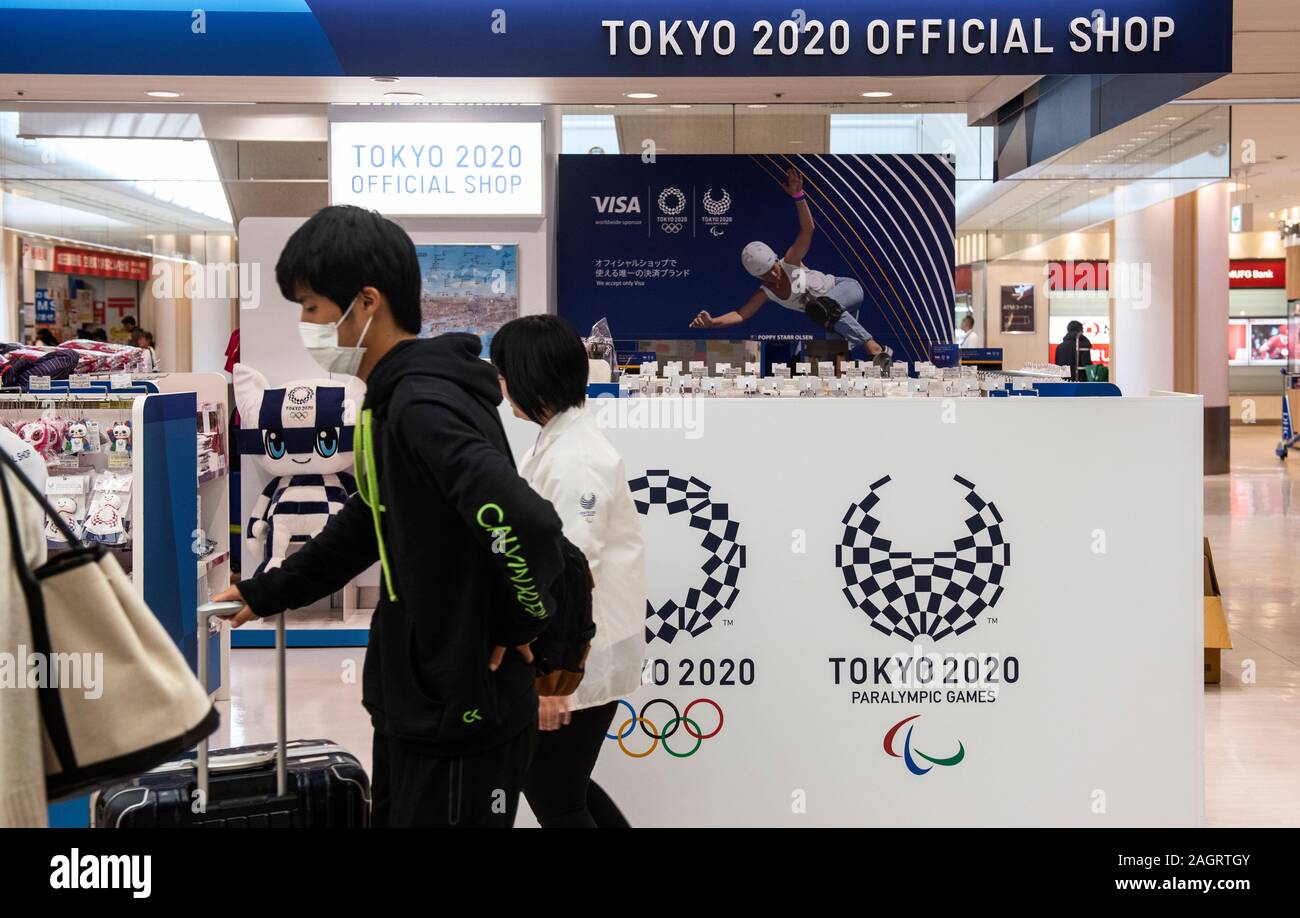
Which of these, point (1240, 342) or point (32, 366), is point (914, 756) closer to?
point (32, 366)

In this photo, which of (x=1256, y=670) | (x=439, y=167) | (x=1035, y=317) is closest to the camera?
(x=1256, y=670)

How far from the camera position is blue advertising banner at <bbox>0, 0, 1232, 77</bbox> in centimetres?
480

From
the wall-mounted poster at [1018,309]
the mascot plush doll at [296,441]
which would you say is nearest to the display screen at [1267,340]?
the wall-mounted poster at [1018,309]

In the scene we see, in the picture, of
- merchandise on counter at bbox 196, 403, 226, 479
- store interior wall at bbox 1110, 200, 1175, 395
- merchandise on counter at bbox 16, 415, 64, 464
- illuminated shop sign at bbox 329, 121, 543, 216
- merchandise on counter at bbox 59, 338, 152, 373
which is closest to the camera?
merchandise on counter at bbox 16, 415, 64, 464

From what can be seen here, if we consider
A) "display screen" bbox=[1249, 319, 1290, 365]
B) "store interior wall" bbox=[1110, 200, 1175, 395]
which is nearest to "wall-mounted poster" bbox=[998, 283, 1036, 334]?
"store interior wall" bbox=[1110, 200, 1175, 395]

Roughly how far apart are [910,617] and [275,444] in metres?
3.69

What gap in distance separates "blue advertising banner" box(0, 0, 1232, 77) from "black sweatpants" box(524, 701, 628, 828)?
279 centimetres

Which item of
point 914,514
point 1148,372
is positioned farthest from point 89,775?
point 1148,372

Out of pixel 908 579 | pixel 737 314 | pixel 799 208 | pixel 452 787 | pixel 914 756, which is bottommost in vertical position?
pixel 914 756

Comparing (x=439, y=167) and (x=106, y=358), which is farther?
(x=439, y=167)

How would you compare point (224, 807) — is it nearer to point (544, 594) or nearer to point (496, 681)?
point (496, 681)

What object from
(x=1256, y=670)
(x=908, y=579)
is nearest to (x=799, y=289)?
(x=1256, y=670)

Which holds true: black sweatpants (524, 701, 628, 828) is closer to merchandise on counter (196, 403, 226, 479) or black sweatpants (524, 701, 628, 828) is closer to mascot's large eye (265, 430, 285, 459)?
merchandise on counter (196, 403, 226, 479)

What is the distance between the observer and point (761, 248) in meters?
7.67
